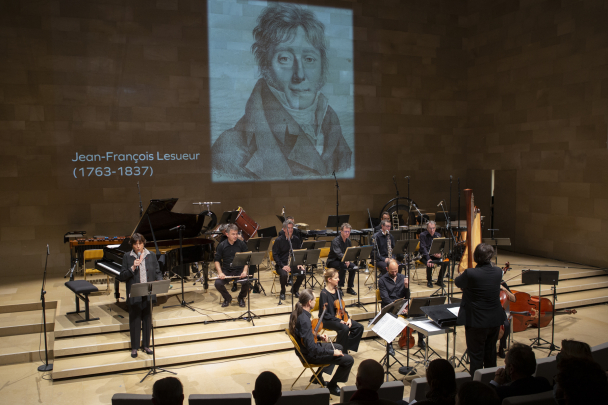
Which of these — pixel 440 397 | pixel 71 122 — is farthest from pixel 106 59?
pixel 440 397

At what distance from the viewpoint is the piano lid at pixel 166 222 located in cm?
793

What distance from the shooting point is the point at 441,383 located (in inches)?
131

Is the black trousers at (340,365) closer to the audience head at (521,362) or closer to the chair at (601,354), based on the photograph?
the audience head at (521,362)

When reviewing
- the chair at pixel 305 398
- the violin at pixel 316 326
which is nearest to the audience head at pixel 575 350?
the chair at pixel 305 398

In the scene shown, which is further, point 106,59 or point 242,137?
point 242,137

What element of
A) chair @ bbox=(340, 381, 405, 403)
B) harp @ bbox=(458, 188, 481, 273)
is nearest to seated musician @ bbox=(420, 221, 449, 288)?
harp @ bbox=(458, 188, 481, 273)

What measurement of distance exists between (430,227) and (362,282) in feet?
5.78

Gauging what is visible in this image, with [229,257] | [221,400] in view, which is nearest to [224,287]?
[229,257]

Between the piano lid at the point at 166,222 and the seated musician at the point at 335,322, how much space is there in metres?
3.11

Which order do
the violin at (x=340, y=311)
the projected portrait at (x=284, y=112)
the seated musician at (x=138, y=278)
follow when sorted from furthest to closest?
the projected portrait at (x=284, y=112), the seated musician at (x=138, y=278), the violin at (x=340, y=311)

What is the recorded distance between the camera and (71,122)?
10.6 metres

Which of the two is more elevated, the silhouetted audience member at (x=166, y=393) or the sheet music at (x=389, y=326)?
the silhouetted audience member at (x=166, y=393)

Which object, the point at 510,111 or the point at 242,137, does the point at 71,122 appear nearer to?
the point at 242,137

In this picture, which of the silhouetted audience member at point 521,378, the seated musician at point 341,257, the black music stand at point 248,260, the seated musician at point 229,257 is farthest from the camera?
the seated musician at point 341,257
